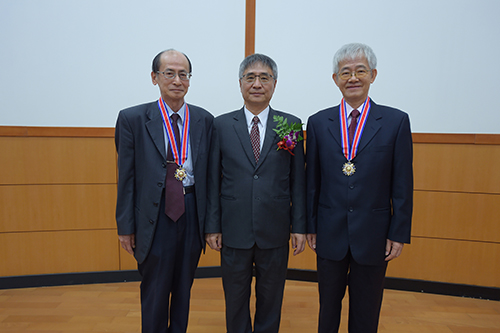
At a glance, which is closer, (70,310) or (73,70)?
(70,310)

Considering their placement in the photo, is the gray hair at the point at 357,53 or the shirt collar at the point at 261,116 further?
the shirt collar at the point at 261,116

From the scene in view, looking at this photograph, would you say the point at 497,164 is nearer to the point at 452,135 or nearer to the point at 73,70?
the point at 452,135

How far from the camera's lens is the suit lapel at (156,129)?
1804 mm

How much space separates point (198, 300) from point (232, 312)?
3.66ft

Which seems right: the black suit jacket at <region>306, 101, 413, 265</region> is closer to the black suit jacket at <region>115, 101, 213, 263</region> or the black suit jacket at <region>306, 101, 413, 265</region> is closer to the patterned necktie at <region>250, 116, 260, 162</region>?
the patterned necktie at <region>250, 116, 260, 162</region>

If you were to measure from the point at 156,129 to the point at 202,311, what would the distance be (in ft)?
5.72

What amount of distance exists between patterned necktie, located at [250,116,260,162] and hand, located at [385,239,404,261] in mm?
888

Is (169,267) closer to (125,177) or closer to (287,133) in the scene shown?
(125,177)

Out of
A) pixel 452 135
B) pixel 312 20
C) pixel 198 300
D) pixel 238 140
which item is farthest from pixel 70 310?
pixel 452 135

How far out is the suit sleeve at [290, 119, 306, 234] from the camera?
1.88 m

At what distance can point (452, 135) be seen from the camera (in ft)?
10.1

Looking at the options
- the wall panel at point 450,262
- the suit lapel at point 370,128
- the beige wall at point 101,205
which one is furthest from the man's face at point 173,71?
the wall panel at point 450,262

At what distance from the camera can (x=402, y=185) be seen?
1.71m

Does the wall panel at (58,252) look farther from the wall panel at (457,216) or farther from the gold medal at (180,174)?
the wall panel at (457,216)
